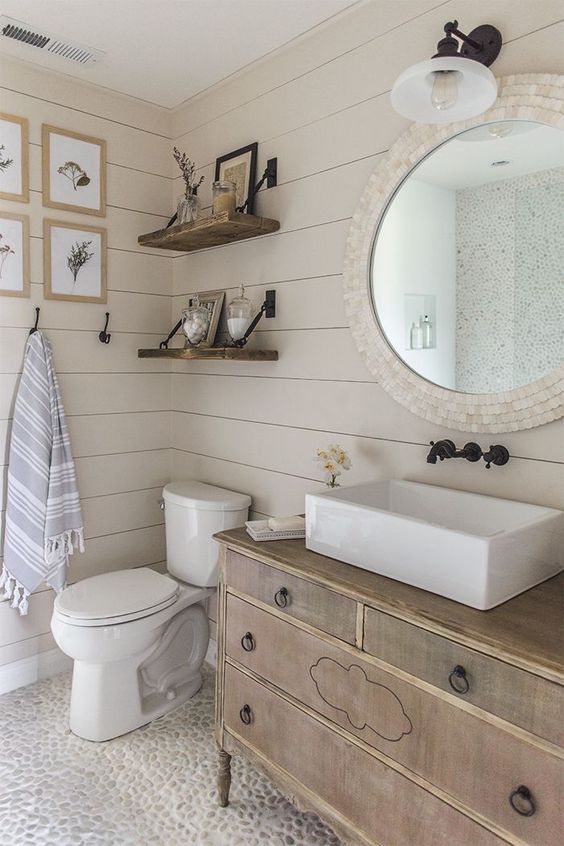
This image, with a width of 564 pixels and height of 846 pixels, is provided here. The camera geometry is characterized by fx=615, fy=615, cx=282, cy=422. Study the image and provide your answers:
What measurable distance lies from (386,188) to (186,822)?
1973 mm

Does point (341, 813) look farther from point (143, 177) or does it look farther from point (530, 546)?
point (143, 177)

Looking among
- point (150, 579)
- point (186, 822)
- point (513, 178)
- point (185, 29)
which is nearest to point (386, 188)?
point (513, 178)

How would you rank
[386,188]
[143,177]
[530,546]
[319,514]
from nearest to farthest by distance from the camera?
1. [530,546]
2. [319,514]
3. [386,188]
4. [143,177]

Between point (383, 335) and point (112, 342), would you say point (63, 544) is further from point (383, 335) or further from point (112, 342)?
point (383, 335)

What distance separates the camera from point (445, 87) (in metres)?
1.39

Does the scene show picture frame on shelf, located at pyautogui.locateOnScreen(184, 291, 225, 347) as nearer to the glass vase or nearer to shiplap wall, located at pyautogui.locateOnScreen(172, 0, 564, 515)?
shiplap wall, located at pyautogui.locateOnScreen(172, 0, 564, 515)

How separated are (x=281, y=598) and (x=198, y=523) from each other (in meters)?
0.89

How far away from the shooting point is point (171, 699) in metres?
2.39

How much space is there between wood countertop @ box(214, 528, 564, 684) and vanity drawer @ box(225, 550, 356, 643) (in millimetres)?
34

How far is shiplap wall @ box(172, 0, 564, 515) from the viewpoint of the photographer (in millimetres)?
1619

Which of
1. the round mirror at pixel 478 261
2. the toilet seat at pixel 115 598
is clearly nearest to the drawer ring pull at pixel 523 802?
the round mirror at pixel 478 261

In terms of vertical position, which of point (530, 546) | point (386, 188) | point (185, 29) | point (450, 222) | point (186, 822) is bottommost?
point (186, 822)

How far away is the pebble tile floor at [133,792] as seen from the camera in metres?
1.76

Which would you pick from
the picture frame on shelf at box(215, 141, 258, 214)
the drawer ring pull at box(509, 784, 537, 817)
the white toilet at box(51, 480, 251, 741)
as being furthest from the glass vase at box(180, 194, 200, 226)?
the drawer ring pull at box(509, 784, 537, 817)
